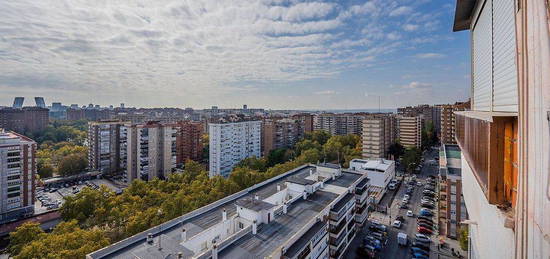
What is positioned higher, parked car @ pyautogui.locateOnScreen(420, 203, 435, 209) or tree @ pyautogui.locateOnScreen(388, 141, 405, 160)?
tree @ pyautogui.locateOnScreen(388, 141, 405, 160)

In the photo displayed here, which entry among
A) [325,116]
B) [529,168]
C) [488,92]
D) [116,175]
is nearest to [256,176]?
[488,92]

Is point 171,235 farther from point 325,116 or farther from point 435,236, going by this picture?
point 325,116

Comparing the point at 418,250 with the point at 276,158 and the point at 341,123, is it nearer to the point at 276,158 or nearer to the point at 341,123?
the point at 276,158

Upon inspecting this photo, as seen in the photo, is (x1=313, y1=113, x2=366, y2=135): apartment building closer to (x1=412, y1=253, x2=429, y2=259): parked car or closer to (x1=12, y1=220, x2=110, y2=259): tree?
(x1=412, y1=253, x2=429, y2=259): parked car

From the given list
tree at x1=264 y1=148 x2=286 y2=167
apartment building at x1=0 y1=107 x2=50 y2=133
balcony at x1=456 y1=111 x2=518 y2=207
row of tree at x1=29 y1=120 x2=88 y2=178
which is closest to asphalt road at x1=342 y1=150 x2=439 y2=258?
balcony at x1=456 y1=111 x2=518 y2=207

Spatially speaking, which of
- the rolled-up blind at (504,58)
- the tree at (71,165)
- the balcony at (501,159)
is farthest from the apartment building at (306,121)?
the balcony at (501,159)

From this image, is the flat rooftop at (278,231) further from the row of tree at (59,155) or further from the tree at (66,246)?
the row of tree at (59,155)
